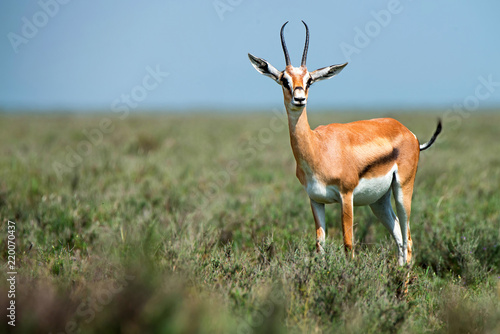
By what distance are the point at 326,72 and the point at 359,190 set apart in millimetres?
1340

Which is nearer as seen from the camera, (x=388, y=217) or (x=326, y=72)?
(x=326, y=72)

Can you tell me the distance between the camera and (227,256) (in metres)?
4.63

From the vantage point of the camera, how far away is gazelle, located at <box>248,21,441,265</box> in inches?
174

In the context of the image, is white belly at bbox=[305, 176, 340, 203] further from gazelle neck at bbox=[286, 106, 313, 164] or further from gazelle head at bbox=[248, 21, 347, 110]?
gazelle head at bbox=[248, 21, 347, 110]

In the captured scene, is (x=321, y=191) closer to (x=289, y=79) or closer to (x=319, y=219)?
(x=319, y=219)

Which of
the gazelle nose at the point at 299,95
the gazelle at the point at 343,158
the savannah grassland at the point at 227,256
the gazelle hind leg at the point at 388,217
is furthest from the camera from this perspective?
the gazelle hind leg at the point at 388,217

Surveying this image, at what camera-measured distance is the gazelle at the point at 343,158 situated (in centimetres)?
441

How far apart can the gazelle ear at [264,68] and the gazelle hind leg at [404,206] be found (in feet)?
6.32

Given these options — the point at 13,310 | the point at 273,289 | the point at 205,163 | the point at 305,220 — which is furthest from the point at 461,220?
the point at 205,163

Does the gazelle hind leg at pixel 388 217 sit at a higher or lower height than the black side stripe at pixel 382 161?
lower

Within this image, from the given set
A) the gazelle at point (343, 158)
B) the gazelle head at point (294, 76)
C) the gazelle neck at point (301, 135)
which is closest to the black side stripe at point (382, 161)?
the gazelle at point (343, 158)

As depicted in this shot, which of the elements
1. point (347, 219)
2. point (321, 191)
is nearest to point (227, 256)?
point (321, 191)

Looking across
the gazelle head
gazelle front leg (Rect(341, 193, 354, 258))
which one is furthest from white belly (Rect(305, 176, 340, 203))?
the gazelle head

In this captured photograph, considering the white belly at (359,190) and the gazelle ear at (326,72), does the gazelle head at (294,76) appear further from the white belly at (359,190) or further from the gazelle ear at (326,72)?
the white belly at (359,190)
